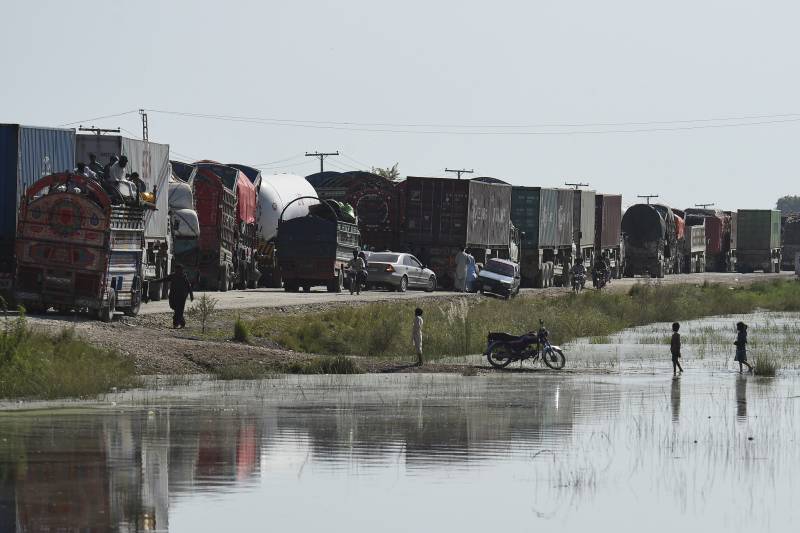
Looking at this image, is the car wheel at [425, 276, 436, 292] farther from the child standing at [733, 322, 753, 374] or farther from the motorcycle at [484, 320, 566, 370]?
the child standing at [733, 322, 753, 374]

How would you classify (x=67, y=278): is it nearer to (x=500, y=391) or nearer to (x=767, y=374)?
(x=500, y=391)

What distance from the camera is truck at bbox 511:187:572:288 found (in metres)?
64.4

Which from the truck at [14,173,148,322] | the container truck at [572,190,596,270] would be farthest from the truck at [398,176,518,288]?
the truck at [14,173,148,322]

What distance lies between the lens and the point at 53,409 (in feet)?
68.2

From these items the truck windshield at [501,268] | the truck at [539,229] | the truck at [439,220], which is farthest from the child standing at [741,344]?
the truck at [539,229]

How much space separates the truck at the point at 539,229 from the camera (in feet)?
211

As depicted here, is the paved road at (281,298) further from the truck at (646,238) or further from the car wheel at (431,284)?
the truck at (646,238)

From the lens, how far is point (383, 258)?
51.3 metres

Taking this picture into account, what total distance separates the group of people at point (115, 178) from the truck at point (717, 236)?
222 feet

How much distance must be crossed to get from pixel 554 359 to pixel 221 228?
1715cm

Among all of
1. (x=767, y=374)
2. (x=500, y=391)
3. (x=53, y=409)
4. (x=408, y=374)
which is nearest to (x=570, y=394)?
(x=500, y=391)

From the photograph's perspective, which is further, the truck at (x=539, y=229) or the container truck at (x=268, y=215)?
the truck at (x=539, y=229)

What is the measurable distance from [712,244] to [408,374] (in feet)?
251

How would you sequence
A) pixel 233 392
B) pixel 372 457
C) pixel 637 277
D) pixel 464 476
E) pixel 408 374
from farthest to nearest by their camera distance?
1. pixel 637 277
2. pixel 408 374
3. pixel 233 392
4. pixel 372 457
5. pixel 464 476
